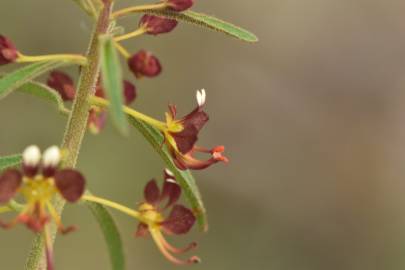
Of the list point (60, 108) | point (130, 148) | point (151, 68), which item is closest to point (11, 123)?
point (130, 148)

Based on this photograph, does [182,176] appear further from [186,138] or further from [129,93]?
[129,93]

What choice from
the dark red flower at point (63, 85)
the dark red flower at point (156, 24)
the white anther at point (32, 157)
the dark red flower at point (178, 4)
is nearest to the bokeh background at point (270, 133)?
the dark red flower at point (63, 85)

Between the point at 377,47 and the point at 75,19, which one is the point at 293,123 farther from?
the point at 75,19

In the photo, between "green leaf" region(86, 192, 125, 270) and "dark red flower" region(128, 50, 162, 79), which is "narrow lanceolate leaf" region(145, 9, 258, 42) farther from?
"green leaf" region(86, 192, 125, 270)

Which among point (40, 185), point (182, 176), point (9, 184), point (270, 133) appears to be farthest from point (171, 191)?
point (270, 133)

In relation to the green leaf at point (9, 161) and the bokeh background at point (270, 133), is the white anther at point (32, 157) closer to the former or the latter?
the green leaf at point (9, 161)
